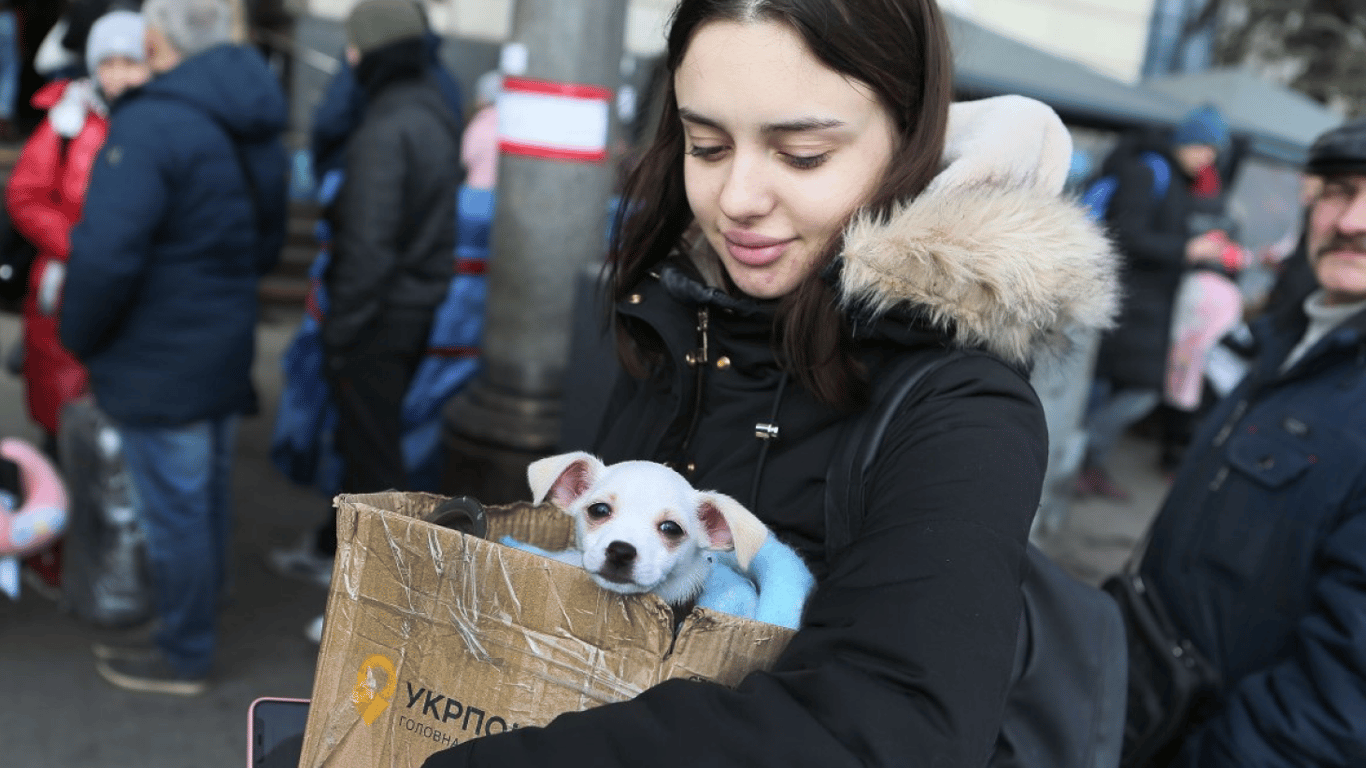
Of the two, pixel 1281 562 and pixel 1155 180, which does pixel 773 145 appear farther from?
pixel 1155 180

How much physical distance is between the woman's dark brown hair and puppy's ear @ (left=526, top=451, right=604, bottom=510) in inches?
14.2

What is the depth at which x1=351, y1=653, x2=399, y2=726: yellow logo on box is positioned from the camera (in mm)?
1388

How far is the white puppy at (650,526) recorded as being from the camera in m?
1.46

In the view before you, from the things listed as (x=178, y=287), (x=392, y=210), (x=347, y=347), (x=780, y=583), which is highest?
(x=780, y=583)

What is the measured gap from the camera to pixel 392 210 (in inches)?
185

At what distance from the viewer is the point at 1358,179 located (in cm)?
252

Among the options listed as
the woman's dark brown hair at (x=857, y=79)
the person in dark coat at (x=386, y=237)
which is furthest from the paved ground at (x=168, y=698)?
the woman's dark brown hair at (x=857, y=79)

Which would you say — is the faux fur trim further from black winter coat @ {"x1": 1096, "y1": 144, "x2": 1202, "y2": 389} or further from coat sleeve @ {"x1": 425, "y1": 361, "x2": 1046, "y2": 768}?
black winter coat @ {"x1": 1096, "y1": 144, "x2": 1202, "y2": 389}


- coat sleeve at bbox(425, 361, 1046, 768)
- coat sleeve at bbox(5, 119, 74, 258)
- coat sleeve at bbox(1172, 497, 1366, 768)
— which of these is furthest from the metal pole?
coat sleeve at bbox(425, 361, 1046, 768)

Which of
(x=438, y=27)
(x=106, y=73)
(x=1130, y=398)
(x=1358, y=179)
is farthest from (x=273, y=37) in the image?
(x=1358, y=179)

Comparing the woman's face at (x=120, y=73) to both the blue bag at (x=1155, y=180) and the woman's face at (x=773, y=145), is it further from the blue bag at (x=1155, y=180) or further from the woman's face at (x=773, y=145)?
the blue bag at (x=1155, y=180)

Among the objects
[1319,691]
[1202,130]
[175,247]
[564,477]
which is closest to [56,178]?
[175,247]

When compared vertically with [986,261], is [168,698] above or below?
below

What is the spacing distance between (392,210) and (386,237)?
114mm
